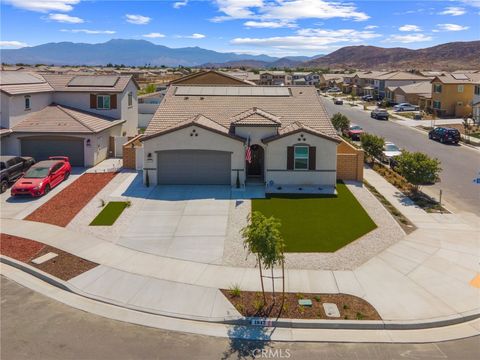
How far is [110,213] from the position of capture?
21156mm

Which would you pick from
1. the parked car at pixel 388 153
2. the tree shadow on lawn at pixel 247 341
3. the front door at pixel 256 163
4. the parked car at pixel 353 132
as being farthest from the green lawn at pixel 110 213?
the parked car at pixel 353 132

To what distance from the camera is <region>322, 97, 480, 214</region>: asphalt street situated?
24.6 m

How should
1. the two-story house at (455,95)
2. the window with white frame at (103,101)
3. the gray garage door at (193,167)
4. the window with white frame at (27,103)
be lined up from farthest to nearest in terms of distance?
the two-story house at (455,95), the window with white frame at (103,101), the window with white frame at (27,103), the gray garage door at (193,167)

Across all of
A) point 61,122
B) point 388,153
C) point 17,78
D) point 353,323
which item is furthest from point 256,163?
point 17,78

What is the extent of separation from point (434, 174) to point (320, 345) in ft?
51.8

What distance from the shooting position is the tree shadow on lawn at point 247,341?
10.9 meters

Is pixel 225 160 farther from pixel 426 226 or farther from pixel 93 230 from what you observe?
pixel 426 226

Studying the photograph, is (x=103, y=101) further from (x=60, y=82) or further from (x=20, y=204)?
(x=20, y=204)

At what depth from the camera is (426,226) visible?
19750 mm

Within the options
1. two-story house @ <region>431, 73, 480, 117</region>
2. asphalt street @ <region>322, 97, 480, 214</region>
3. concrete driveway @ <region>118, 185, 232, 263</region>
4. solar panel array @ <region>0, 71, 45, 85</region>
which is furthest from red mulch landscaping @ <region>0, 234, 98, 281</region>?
two-story house @ <region>431, 73, 480, 117</region>

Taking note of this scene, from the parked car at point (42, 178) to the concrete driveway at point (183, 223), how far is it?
5710mm

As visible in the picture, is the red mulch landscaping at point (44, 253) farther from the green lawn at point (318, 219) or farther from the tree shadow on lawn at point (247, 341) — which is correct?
the green lawn at point (318, 219)

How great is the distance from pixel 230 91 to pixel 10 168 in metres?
14.6

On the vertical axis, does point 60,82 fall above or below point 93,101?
above
